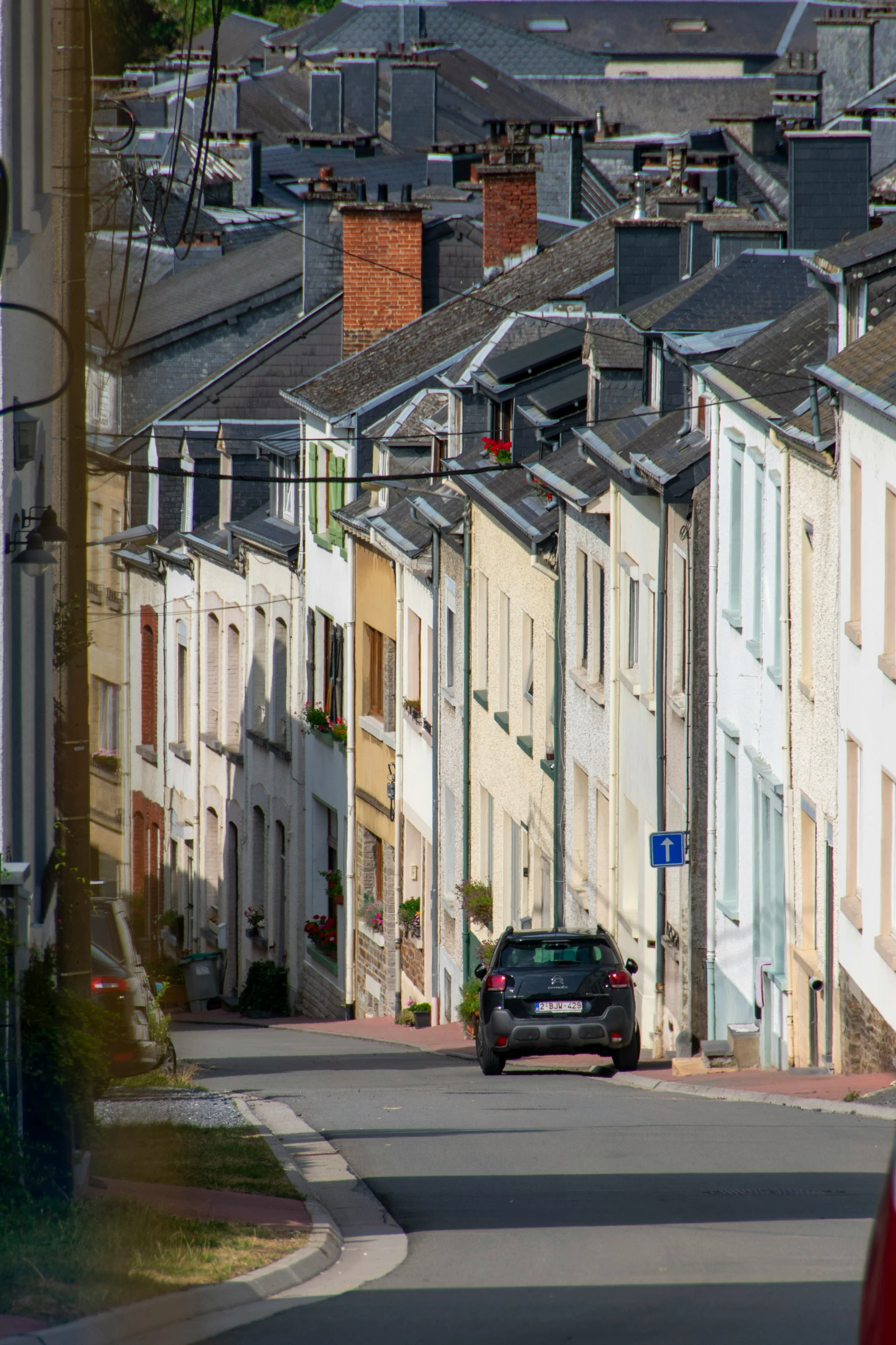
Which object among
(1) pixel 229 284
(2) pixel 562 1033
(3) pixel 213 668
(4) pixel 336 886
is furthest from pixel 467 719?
(1) pixel 229 284

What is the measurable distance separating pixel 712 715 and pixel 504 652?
6604 mm

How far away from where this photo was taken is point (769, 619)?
21781mm

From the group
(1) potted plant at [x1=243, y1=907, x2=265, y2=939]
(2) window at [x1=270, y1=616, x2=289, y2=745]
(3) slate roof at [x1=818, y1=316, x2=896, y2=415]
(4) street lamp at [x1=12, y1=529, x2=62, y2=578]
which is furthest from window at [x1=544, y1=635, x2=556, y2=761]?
(4) street lamp at [x1=12, y1=529, x2=62, y2=578]

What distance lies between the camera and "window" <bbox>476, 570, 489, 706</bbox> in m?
29.9

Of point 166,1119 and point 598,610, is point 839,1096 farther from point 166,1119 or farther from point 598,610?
point 598,610

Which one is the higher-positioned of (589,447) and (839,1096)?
(589,447)

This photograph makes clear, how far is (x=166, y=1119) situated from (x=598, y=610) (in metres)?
11.9

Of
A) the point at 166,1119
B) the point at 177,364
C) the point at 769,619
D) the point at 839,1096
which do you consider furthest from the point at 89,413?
the point at 177,364

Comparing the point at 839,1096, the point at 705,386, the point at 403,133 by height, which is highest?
the point at 403,133

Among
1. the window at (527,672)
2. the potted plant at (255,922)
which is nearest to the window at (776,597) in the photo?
the window at (527,672)

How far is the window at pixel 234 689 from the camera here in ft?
131

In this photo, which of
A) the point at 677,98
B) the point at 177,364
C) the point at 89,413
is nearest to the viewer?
the point at 89,413

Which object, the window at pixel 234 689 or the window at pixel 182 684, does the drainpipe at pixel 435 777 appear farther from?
the window at pixel 182 684

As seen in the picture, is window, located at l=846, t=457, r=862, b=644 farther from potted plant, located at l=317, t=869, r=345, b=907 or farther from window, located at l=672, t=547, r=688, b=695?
potted plant, located at l=317, t=869, r=345, b=907
